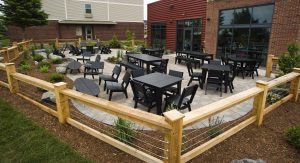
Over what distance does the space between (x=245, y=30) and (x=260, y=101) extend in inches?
390

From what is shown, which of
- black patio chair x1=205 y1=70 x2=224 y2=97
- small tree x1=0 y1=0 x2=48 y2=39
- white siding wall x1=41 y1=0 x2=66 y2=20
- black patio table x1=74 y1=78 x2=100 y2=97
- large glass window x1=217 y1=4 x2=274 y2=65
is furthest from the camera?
white siding wall x1=41 y1=0 x2=66 y2=20

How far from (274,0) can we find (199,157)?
11114 mm

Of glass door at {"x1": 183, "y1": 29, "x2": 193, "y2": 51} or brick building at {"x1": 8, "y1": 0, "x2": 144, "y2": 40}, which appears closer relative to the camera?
glass door at {"x1": 183, "y1": 29, "x2": 193, "y2": 51}

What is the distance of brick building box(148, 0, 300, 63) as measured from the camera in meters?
10.5

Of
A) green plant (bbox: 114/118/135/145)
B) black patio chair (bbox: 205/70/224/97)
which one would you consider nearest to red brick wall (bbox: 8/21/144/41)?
black patio chair (bbox: 205/70/224/97)

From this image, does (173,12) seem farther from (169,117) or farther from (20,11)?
(169,117)

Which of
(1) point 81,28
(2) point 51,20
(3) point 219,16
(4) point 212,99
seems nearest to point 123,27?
(1) point 81,28

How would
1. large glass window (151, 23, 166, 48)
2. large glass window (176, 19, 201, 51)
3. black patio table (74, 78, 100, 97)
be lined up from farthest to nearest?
1. large glass window (151, 23, 166, 48)
2. large glass window (176, 19, 201, 51)
3. black patio table (74, 78, 100, 97)

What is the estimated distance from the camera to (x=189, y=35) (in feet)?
58.6

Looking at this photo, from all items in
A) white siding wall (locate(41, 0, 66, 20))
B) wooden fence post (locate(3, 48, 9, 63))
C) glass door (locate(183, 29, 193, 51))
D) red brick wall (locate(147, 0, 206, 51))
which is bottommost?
wooden fence post (locate(3, 48, 9, 63))

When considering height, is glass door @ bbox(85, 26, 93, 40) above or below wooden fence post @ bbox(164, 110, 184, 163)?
above

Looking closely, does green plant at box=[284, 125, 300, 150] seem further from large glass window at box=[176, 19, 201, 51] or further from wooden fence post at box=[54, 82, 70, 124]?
large glass window at box=[176, 19, 201, 51]

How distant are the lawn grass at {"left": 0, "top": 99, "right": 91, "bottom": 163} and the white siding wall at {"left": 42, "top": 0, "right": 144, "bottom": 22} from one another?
83.6ft

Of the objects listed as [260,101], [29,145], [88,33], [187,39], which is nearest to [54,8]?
[88,33]
